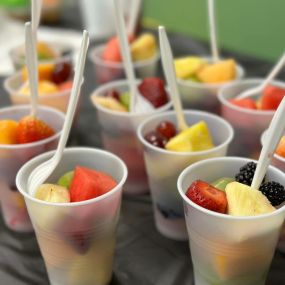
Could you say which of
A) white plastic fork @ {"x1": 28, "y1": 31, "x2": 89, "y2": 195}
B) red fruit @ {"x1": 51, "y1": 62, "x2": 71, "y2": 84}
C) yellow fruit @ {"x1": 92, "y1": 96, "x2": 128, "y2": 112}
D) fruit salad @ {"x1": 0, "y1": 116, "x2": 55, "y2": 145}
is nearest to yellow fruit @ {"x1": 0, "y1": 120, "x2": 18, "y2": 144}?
fruit salad @ {"x1": 0, "y1": 116, "x2": 55, "y2": 145}

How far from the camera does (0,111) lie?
3.09 ft

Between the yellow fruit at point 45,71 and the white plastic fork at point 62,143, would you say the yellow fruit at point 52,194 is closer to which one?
the white plastic fork at point 62,143

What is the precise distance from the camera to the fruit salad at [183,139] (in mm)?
803

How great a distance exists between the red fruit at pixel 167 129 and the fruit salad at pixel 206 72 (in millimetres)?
260

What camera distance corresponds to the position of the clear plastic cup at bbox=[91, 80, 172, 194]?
3.06 feet

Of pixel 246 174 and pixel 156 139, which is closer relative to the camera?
pixel 246 174

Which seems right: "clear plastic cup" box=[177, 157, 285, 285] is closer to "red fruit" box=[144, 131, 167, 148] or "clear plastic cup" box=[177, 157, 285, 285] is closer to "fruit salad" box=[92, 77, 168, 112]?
"red fruit" box=[144, 131, 167, 148]

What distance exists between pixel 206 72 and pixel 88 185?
1.73ft

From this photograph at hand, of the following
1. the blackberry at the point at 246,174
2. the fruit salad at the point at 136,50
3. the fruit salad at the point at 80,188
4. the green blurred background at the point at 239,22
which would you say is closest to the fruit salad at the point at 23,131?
the fruit salad at the point at 80,188

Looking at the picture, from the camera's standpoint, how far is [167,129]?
863 mm

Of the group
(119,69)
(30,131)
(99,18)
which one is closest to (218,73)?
(119,69)

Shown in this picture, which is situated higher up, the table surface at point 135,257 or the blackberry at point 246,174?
the blackberry at point 246,174

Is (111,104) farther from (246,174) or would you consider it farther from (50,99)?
(246,174)

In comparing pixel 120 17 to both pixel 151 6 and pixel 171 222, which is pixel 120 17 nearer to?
pixel 171 222
